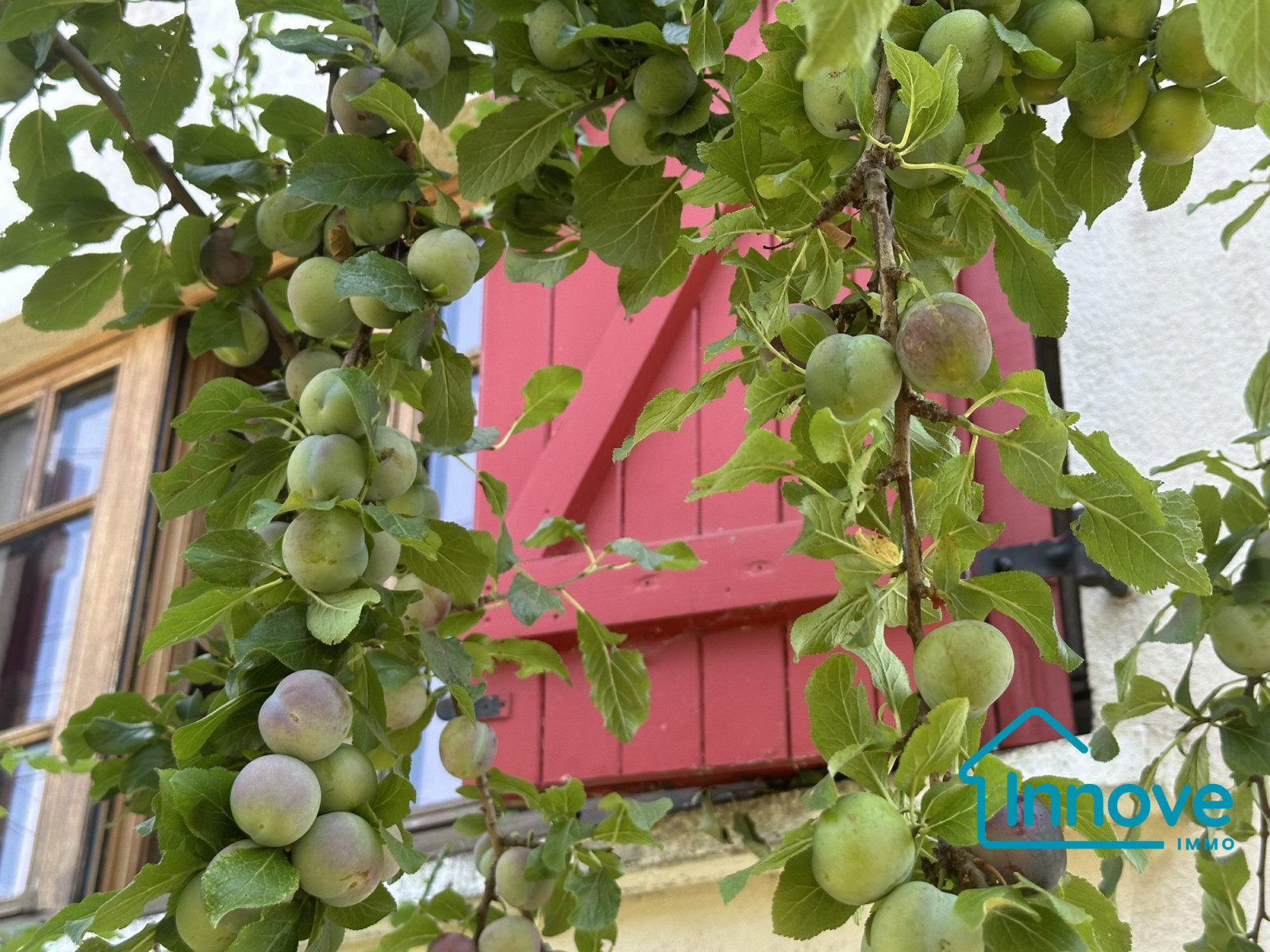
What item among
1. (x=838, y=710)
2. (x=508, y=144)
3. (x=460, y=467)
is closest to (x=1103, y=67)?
(x=838, y=710)

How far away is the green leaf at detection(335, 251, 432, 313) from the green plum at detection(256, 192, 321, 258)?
196 millimetres

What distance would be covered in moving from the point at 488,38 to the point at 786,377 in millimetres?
716

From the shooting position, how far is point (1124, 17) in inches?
39.8

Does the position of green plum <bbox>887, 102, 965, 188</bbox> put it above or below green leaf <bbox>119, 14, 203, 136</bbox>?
below

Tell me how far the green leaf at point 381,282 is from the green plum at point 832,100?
450 millimetres

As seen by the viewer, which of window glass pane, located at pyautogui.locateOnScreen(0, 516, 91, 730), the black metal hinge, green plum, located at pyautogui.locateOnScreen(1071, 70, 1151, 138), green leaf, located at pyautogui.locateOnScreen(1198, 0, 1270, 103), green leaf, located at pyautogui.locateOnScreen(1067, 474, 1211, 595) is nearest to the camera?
green leaf, located at pyautogui.locateOnScreen(1198, 0, 1270, 103)

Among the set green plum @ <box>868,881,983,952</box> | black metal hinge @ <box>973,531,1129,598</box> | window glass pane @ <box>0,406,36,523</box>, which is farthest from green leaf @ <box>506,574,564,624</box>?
window glass pane @ <box>0,406,36,523</box>

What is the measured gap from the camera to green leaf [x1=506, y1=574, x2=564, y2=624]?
1.47 meters

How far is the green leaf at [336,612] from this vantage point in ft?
3.50

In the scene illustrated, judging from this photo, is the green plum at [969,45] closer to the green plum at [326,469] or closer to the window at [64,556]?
the green plum at [326,469]

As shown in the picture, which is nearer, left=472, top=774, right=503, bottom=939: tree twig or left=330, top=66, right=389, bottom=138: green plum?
left=330, top=66, right=389, bottom=138: green plum

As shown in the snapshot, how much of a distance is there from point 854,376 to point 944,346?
0.06 metres

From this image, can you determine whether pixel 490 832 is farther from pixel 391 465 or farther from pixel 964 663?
pixel 964 663

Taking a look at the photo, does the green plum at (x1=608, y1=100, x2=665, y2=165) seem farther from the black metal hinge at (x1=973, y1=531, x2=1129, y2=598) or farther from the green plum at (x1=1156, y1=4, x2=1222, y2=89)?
the black metal hinge at (x1=973, y1=531, x2=1129, y2=598)
